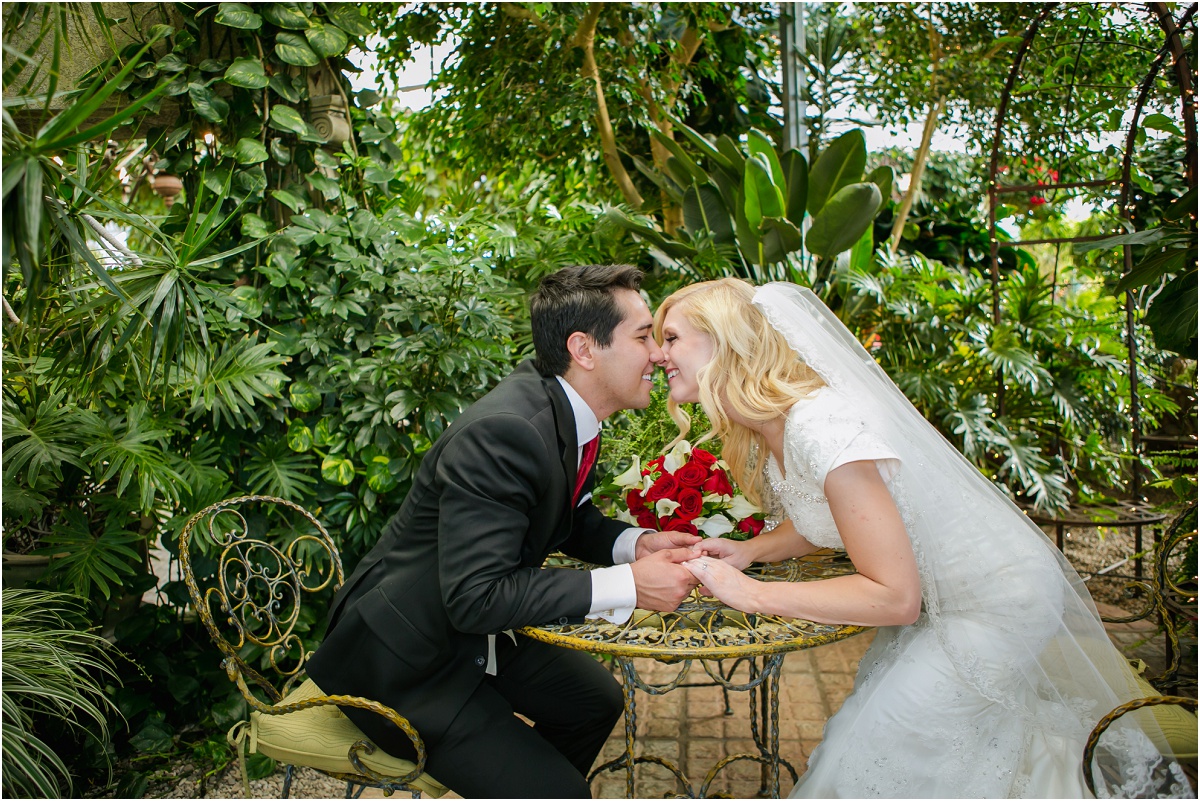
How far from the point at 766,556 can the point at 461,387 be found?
68.5 inches

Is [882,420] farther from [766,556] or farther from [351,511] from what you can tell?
[351,511]

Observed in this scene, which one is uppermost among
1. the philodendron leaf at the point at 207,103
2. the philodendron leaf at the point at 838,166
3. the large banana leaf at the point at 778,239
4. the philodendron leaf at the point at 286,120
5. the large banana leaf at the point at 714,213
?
the philodendron leaf at the point at 207,103

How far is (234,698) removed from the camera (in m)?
3.42

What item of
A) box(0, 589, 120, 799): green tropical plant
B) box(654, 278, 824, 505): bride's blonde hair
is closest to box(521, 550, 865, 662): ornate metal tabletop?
box(654, 278, 824, 505): bride's blonde hair

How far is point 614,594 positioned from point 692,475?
47 cm

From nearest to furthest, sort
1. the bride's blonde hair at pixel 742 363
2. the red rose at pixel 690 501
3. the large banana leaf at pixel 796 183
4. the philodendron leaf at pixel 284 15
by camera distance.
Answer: the bride's blonde hair at pixel 742 363 → the red rose at pixel 690 501 → the philodendron leaf at pixel 284 15 → the large banana leaf at pixel 796 183

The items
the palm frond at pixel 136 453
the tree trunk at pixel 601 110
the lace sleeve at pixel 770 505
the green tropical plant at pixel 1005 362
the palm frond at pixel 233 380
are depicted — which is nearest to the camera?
the lace sleeve at pixel 770 505

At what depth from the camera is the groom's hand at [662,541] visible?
2391 millimetres

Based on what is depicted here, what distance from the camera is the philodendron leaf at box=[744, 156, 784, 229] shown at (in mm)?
4539

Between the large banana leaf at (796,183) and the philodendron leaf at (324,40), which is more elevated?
the philodendron leaf at (324,40)

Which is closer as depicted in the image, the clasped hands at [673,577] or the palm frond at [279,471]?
the clasped hands at [673,577]

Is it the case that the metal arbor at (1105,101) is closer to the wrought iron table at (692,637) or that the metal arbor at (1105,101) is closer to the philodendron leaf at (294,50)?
the wrought iron table at (692,637)

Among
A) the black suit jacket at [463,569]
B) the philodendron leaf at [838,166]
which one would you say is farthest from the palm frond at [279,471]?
the philodendron leaf at [838,166]

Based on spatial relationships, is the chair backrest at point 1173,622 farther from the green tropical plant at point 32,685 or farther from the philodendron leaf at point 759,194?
the green tropical plant at point 32,685
